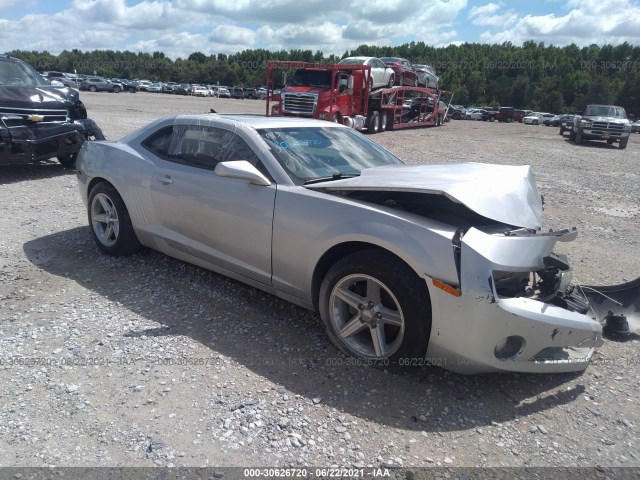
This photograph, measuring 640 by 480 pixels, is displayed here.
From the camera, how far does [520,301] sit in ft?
8.96

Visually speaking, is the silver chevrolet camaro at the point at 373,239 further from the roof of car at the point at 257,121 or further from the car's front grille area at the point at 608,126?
the car's front grille area at the point at 608,126

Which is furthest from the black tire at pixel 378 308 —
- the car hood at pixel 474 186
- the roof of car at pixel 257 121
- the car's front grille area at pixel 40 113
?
the car's front grille area at pixel 40 113

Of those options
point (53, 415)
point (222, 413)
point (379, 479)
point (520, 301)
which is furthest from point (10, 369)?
point (520, 301)

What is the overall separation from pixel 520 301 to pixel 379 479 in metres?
1.23

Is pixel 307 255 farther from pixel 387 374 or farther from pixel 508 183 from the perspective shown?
pixel 508 183

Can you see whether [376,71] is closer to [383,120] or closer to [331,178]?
[383,120]

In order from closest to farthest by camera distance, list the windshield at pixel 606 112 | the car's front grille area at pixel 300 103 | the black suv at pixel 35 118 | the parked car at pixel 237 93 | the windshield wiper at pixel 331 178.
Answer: the windshield wiper at pixel 331 178 → the black suv at pixel 35 118 → the car's front grille area at pixel 300 103 → the windshield at pixel 606 112 → the parked car at pixel 237 93

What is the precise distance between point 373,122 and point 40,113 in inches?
628

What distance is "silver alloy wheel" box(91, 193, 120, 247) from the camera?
476 cm

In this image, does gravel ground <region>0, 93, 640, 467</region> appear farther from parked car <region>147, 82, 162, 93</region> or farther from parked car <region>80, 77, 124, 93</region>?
parked car <region>147, 82, 162, 93</region>

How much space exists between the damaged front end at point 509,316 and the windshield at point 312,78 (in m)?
17.6

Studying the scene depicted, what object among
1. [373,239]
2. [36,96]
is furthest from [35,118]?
[373,239]

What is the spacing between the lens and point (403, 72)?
2498 centimetres

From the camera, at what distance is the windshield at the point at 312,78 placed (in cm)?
1951
